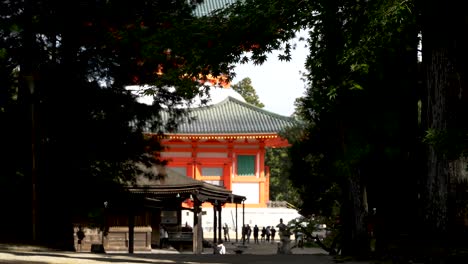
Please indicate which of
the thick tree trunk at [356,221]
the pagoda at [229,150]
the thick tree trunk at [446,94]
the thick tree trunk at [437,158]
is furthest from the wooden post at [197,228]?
the pagoda at [229,150]

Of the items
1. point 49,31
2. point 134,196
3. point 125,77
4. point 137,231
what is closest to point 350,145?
point 125,77

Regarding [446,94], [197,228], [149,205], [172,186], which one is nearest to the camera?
[446,94]

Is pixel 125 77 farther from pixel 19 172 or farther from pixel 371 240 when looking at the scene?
pixel 371 240

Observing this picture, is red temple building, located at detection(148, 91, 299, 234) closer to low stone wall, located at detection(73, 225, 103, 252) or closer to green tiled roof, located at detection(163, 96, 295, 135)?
green tiled roof, located at detection(163, 96, 295, 135)

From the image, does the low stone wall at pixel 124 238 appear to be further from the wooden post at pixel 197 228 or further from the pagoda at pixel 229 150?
the pagoda at pixel 229 150

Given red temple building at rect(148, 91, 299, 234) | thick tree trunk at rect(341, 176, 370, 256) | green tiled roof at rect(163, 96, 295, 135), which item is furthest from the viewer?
red temple building at rect(148, 91, 299, 234)

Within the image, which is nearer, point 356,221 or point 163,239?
point 356,221

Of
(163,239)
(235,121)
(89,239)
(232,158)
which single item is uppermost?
(235,121)

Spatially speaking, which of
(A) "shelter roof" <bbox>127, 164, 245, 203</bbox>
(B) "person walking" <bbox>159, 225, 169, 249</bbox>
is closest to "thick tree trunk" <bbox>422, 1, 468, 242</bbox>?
(A) "shelter roof" <bbox>127, 164, 245, 203</bbox>

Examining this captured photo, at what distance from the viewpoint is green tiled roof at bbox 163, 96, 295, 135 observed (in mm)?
40969

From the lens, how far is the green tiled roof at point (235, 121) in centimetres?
4097

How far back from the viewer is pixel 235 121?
42.1m

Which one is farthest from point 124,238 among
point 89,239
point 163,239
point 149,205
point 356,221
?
point 356,221

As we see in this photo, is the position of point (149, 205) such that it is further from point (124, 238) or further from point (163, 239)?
point (163, 239)
